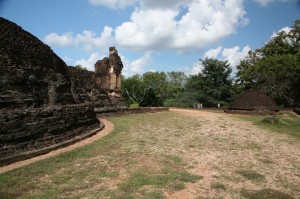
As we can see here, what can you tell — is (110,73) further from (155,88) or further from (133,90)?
(155,88)

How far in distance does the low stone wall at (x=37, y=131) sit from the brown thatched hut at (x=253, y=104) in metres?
15.0

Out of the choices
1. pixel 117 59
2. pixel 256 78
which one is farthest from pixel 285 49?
pixel 117 59

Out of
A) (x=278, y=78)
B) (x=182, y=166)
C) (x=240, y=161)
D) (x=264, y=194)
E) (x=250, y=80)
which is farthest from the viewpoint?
(x=250, y=80)

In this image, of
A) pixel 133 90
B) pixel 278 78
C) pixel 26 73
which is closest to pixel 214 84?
pixel 278 78

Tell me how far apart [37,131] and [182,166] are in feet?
14.1

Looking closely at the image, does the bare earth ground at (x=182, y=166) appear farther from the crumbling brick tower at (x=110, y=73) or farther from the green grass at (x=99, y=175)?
the crumbling brick tower at (x=110, y=73)

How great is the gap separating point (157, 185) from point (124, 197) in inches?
35.5

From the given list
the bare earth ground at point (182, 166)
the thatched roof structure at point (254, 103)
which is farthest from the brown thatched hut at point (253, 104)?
the bare earth ground at point (182, 166)

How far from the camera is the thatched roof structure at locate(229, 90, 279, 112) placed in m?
22.1

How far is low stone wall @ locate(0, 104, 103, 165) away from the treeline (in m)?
20.8

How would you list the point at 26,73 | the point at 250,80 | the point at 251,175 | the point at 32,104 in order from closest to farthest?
1. the point at 251,175
2. the point at 32,104
3. the point at 26,73
4. the point at 250,80

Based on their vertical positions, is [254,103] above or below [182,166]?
above

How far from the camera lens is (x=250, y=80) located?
33719mm

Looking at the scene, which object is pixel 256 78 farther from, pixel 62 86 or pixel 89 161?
pixel 89 161
